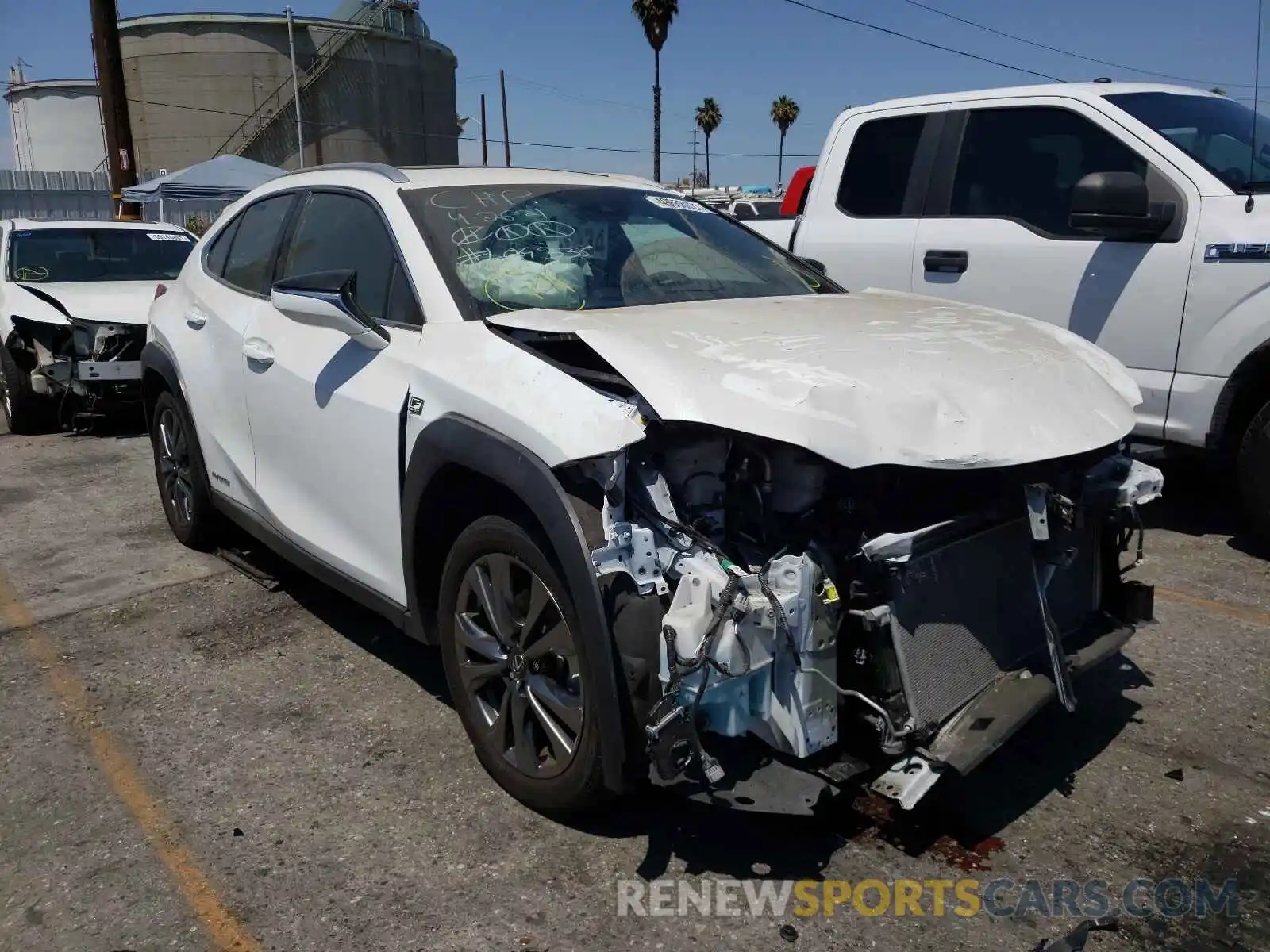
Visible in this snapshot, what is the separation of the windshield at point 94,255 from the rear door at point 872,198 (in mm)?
5984

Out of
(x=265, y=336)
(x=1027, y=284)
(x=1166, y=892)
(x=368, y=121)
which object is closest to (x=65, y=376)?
(x=265, y=336)

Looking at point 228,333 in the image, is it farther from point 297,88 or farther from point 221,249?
point 297,88

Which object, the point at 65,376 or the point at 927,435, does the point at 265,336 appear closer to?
the point at 927,435

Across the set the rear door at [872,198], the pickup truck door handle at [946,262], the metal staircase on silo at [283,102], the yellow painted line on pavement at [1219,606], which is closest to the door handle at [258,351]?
the rear door at [872,198]

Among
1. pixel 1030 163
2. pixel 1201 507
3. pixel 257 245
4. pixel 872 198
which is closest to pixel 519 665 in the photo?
pixel 257 245

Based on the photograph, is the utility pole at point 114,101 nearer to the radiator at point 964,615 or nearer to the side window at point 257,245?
the side window at point 257,245

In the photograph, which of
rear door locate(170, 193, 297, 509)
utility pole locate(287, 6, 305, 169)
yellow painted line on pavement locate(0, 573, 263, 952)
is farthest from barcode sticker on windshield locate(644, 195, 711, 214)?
utility pole locate(287, 6, 305, 169)

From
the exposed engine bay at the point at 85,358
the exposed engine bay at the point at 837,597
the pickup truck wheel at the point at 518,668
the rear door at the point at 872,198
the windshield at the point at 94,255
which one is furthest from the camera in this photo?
the windshield at the point at 94,255

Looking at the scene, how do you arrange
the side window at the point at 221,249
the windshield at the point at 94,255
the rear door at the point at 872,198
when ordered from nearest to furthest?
the side window at the point at 221,249 < the rear door at the point at 872,198 < the windshield at the point at 94,255

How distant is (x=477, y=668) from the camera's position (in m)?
3.09

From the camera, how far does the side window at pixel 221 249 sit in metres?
4.91

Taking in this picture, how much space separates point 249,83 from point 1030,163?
44448 millimetres

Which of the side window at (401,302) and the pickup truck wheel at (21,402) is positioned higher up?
the side window at (401,302)

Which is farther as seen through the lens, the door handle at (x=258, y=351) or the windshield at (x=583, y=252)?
the door handle at (x=258, y=351)
